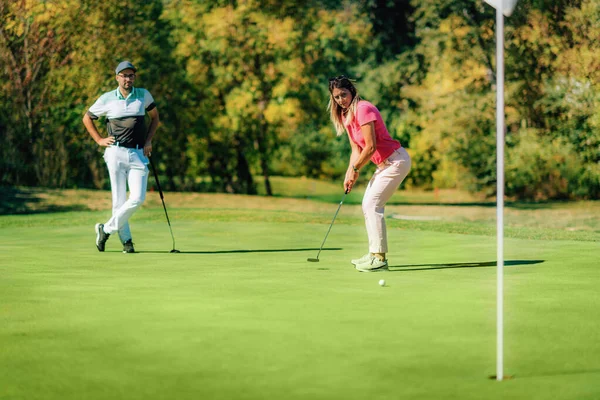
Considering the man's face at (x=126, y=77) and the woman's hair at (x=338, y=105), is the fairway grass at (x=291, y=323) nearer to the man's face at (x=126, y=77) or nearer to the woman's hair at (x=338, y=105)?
the woman's hair at (x=338, y=105)

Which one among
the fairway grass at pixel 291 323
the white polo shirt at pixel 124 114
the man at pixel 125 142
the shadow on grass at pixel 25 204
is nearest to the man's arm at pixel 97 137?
the man at pixel 125 142

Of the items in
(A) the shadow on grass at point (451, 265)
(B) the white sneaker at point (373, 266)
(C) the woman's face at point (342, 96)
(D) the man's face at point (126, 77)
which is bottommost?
(A) the shadow on grass at point (451, 265)

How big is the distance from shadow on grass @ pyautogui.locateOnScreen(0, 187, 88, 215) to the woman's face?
13401 millimetres

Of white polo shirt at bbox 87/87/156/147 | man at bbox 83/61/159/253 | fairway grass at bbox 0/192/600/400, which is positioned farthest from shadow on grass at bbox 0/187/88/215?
white polo shirt at bbox 87/87/156/147

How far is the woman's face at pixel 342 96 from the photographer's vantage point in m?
10.7

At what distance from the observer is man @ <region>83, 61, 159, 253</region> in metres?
12.8

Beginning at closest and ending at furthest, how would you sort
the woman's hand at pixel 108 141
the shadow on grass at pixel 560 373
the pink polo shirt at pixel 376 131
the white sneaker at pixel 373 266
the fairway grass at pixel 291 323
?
the fairway grass at pixel 291 323 → the shadow on grass at pixel 560 373 → the pink polo shirt at pixel 376 131 → the white sneaker at pixel 373 266 → the woman's hand at pixel 108 141

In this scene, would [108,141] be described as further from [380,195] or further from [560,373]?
[560,373]

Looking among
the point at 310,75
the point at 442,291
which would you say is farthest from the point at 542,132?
the point at 442,291

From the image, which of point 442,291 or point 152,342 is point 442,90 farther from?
point 152,342

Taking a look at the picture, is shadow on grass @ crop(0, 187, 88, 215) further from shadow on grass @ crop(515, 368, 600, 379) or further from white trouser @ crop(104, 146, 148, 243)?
shadow on grass @ crop(515, 368, 600, 379)

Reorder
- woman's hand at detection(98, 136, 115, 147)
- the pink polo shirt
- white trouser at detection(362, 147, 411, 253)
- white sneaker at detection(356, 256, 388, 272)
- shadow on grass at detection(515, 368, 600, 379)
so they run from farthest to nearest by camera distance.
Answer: woman's hand at detection(98, 136, 115, 147), white trouser at detection(362, 147, 411, 253), white sneaker at detection(356, 256, 388, 272), the pink polo shirt, shadow on grass at detection(515, 368, 600, 379)

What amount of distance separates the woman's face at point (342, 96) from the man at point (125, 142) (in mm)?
3084

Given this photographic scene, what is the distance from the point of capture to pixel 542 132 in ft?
105
